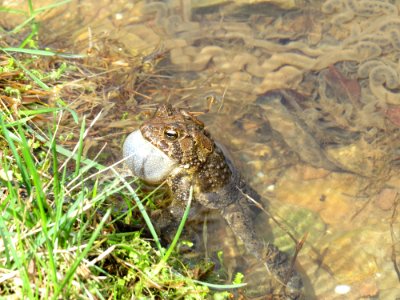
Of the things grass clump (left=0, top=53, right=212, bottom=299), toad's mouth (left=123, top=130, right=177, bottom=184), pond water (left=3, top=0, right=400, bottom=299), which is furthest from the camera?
pond water (left=3, top=0, right=400, bottom=299)

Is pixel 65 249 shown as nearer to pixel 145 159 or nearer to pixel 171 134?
pixel 145 159

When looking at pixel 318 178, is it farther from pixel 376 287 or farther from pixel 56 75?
pixel 56 75

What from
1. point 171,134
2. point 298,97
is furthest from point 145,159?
point 298,97

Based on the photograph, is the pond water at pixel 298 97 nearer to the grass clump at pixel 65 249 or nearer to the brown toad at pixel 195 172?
the brown toad at pixel 195 172

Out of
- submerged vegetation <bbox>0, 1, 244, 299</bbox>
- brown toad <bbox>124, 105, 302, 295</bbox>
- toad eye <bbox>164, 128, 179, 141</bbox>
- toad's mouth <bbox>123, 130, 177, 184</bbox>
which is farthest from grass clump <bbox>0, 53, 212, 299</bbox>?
toad eye <bbox>164, 128, 179, 141</bbox>

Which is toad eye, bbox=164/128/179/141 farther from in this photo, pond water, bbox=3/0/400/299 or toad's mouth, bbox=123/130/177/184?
pond water, bbox=3/0/400/299
